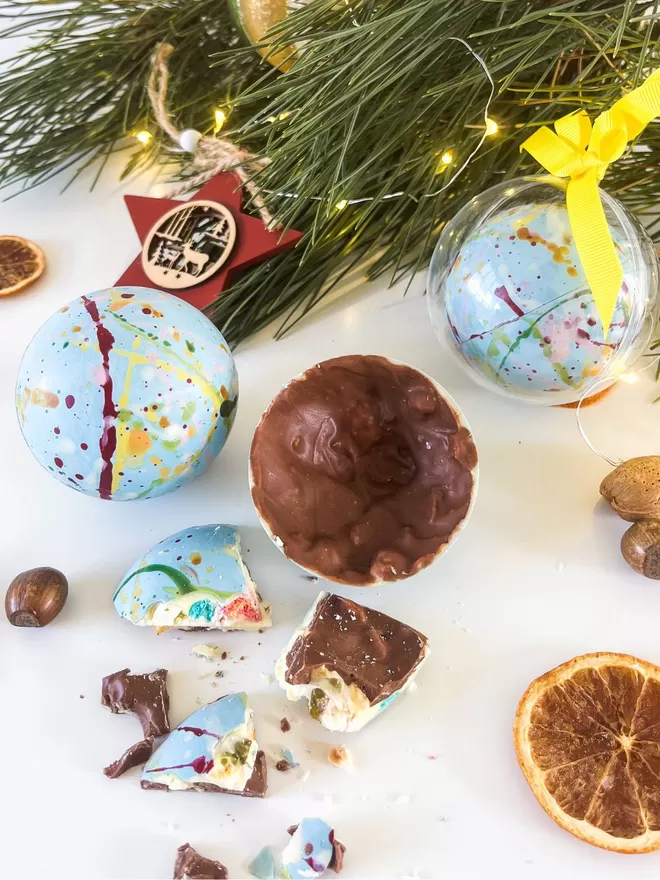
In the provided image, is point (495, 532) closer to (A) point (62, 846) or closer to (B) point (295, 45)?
(A) point (62, 846)

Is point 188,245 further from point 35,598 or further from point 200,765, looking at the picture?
point 200,765

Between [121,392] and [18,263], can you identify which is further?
[18,263]

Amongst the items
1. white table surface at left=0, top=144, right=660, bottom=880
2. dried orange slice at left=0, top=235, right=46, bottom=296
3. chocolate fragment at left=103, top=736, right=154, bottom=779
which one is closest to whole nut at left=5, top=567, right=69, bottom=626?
white table surface at left=0, top=144, right=660, bottom=880

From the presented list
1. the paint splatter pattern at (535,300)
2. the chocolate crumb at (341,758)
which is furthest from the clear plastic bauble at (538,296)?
the chocolate crumb at (341,758)

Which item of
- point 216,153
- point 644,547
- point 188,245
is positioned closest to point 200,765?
point 644,547

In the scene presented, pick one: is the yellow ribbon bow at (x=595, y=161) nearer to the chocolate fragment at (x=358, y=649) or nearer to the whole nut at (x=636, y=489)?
the whole nut at (x=636, y=489)
